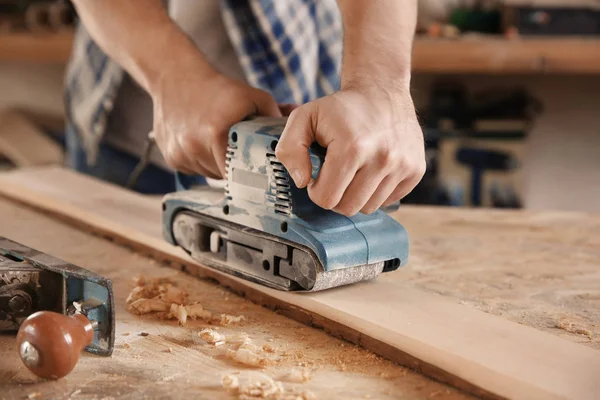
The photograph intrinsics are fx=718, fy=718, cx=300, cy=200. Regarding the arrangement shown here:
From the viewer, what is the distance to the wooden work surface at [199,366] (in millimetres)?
805

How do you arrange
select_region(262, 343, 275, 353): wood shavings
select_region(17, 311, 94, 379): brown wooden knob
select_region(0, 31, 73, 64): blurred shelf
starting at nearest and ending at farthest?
select_region(17, 311, 94, 379): brown wooden knob < select_region(262, 343, 275, 353): wood shavings < select_region(0, 31, 73, 64): blurred shelf

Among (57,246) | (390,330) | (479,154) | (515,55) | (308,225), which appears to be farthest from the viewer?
(479,154)

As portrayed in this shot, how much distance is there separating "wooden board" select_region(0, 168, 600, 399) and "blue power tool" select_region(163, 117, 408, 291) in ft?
0.09

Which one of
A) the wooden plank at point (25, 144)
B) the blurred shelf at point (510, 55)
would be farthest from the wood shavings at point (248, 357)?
the wooden plank at point (25, 144)

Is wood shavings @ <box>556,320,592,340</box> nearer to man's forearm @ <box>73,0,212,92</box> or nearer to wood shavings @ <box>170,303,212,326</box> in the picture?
wood shavings @ <box>170,303,212,326</box>

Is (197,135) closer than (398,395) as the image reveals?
No

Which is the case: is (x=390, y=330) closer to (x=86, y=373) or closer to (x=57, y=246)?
(x=86, y=373)

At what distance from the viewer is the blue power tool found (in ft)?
3.47

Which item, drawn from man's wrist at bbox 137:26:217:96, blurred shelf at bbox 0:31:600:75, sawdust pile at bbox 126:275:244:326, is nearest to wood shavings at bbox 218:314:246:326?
sawdust pile at bbox 126:275:244:326

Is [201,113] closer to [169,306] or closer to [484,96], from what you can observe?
[169,306]

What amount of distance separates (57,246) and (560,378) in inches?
37.5

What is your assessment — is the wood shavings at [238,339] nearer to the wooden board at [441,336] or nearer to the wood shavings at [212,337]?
the wood shavings at [212,337]

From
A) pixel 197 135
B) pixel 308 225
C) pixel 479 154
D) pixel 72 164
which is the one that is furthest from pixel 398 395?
pixel 479 154

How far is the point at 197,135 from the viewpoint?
1213mm
